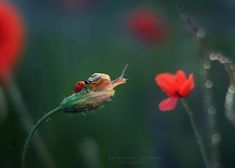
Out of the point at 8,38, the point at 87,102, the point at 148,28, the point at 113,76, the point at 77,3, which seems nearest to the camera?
the point at 87,102

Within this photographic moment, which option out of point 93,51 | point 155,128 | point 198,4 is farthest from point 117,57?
point 198,4

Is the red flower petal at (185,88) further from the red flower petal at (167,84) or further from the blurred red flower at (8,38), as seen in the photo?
the blurred red flower at (8,38)

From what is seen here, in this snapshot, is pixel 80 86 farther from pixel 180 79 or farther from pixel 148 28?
pixel 148 28

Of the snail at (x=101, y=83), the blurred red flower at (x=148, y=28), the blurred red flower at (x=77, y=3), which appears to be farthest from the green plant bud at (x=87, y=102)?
the blurred red flower at (x=77, y=3)

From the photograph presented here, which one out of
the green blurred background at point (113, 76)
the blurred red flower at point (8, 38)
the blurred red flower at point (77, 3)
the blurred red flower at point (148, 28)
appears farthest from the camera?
the blurred red flower at point (77, 3)

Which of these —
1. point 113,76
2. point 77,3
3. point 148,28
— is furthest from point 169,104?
point 77,3

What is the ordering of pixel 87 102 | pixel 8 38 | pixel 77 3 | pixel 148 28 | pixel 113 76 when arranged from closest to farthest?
pixel 87 102 < pixel 8 38 < pixel 113 76 < pixel 148 28 < pixel 77 3
